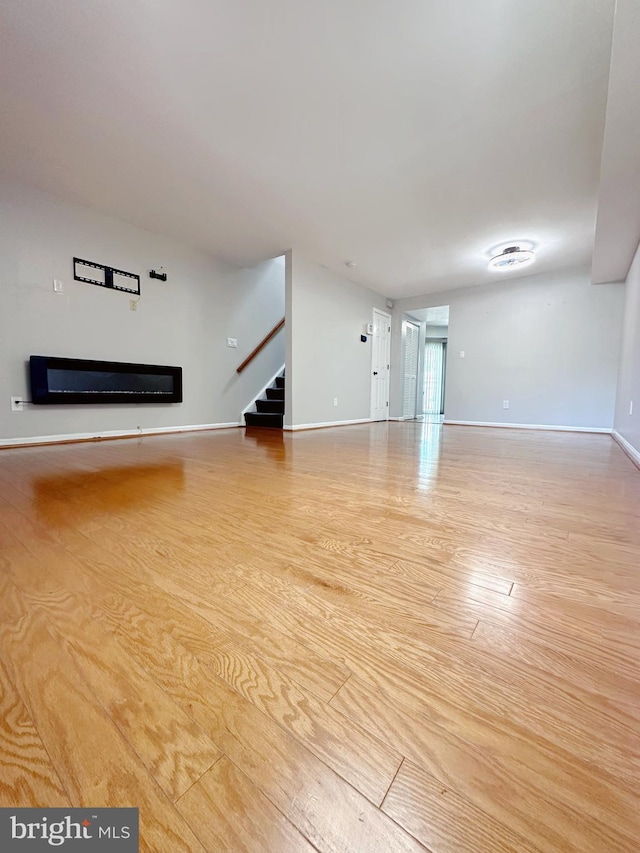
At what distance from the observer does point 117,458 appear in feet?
8.35

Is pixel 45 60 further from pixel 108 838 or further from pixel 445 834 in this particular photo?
pixel 445 834

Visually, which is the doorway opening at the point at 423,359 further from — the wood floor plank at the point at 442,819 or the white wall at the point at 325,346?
the wood floor plank at the point at 442,819

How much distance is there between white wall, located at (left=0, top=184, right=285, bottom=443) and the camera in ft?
9.61

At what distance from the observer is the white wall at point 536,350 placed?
4496mm

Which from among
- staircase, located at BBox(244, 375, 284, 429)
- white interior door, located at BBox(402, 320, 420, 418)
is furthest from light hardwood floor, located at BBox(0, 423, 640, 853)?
white interior door, located at BBox(402, 320, 420, 418)

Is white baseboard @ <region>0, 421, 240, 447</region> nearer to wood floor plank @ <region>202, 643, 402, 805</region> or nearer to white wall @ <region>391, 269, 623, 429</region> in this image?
wood floor plank @ <region>202, 643, 402, 805</region>

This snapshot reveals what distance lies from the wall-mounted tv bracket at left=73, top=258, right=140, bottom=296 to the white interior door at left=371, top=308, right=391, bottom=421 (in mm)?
3631

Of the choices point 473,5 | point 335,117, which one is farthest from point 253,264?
point 473,5

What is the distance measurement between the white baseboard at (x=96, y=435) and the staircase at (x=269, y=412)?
0.54 metres

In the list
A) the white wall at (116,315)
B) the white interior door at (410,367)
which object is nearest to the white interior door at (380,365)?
the white interior door at (410,367)

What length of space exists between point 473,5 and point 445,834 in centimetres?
267

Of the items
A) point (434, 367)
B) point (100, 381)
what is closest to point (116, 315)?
point (100, 381)

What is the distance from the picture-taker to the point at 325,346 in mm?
4750

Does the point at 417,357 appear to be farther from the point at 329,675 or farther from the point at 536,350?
the point at 329,675
